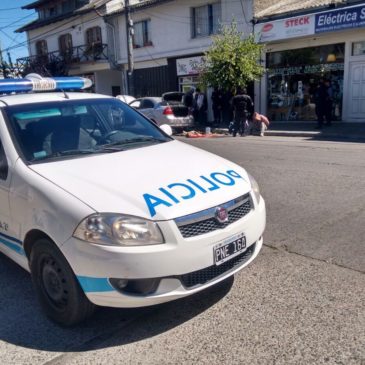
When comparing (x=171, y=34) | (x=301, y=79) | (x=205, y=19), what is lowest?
(x=301, y=79)

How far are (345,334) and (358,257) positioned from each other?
1367 mm

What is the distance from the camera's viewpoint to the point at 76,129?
3902 mm

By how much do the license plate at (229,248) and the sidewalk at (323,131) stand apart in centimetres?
1092

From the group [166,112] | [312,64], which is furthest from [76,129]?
[312,64]

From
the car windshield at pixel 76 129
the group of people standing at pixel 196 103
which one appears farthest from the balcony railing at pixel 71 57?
the car windshield at pixel 76 129

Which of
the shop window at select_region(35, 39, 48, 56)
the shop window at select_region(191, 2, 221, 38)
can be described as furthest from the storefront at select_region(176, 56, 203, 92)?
the shop window at select_region(35, 39, 48, 56)

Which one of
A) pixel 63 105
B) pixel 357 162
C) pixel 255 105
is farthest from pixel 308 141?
pixel 63 105

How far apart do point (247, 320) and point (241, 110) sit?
12546 millimetres

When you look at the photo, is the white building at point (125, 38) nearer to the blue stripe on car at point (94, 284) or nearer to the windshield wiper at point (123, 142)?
the windshield wiper at point (123, 142)

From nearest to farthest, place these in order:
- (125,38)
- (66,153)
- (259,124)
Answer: (66,153) < (259,124) < (125,38)

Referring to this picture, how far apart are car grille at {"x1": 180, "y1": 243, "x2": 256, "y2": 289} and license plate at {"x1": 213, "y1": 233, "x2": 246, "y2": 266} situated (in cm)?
7

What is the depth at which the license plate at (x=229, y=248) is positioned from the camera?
297 centimetres

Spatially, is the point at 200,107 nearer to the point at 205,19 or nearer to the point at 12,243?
the point at 205,19

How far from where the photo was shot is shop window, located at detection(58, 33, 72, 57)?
29844 millimetres
